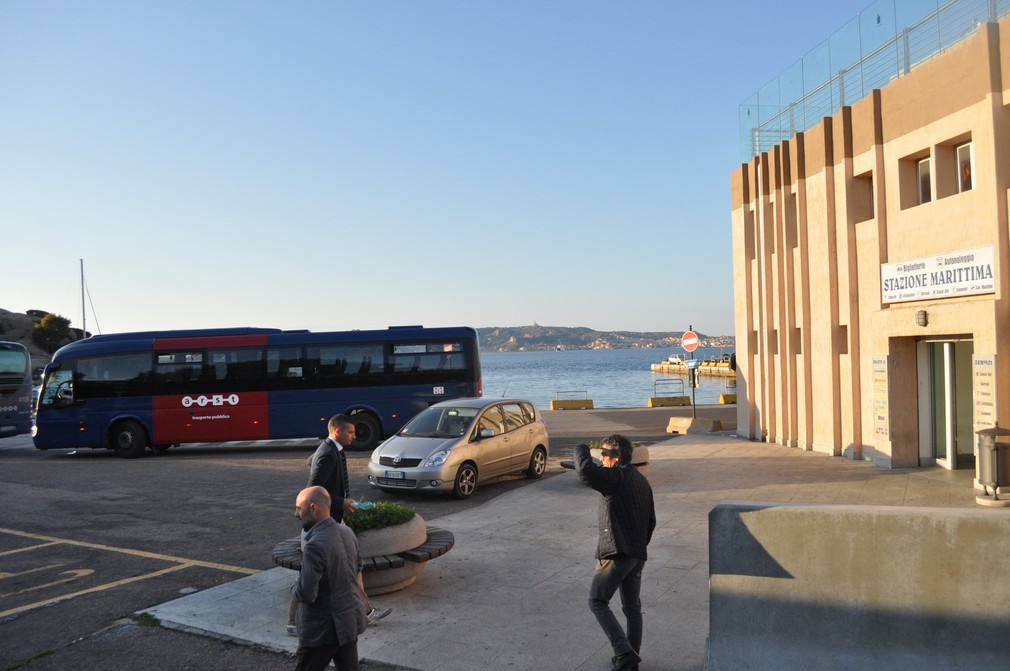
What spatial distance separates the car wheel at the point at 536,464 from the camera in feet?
50.3

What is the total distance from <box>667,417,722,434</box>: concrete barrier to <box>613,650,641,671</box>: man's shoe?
1798 centimetres

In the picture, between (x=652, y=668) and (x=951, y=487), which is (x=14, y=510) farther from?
(x=951, y=487)

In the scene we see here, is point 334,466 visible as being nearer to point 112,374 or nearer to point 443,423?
point 443,423

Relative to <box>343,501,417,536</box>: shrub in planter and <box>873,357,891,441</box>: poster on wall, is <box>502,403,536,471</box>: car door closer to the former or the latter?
<box>873,357,891,441</box>: poster on wall

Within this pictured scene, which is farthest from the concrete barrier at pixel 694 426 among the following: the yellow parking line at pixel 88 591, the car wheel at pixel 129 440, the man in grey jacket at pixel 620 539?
the man in grey jacket at pixel 620 539

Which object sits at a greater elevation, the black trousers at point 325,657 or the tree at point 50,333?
the tree at point 50,333

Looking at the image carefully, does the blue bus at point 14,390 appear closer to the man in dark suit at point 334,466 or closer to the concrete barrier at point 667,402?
the man in dark suit at point 334,466

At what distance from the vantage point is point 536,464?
1538cm

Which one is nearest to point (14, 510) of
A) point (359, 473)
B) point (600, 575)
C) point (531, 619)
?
point (359, 473)

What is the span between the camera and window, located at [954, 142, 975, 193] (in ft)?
41.6

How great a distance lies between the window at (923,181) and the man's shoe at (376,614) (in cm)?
1184

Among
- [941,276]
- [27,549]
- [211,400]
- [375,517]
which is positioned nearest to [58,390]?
[211,400]

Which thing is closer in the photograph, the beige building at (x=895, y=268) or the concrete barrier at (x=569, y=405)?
the beige building at (x=895, y=268)

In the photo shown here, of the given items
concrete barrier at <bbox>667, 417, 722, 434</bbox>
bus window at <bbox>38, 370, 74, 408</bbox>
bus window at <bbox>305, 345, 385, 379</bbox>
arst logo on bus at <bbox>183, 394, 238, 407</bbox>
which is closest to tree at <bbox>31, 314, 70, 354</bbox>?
bus window at <bbox>38, 370, 74, 408</bbox>
